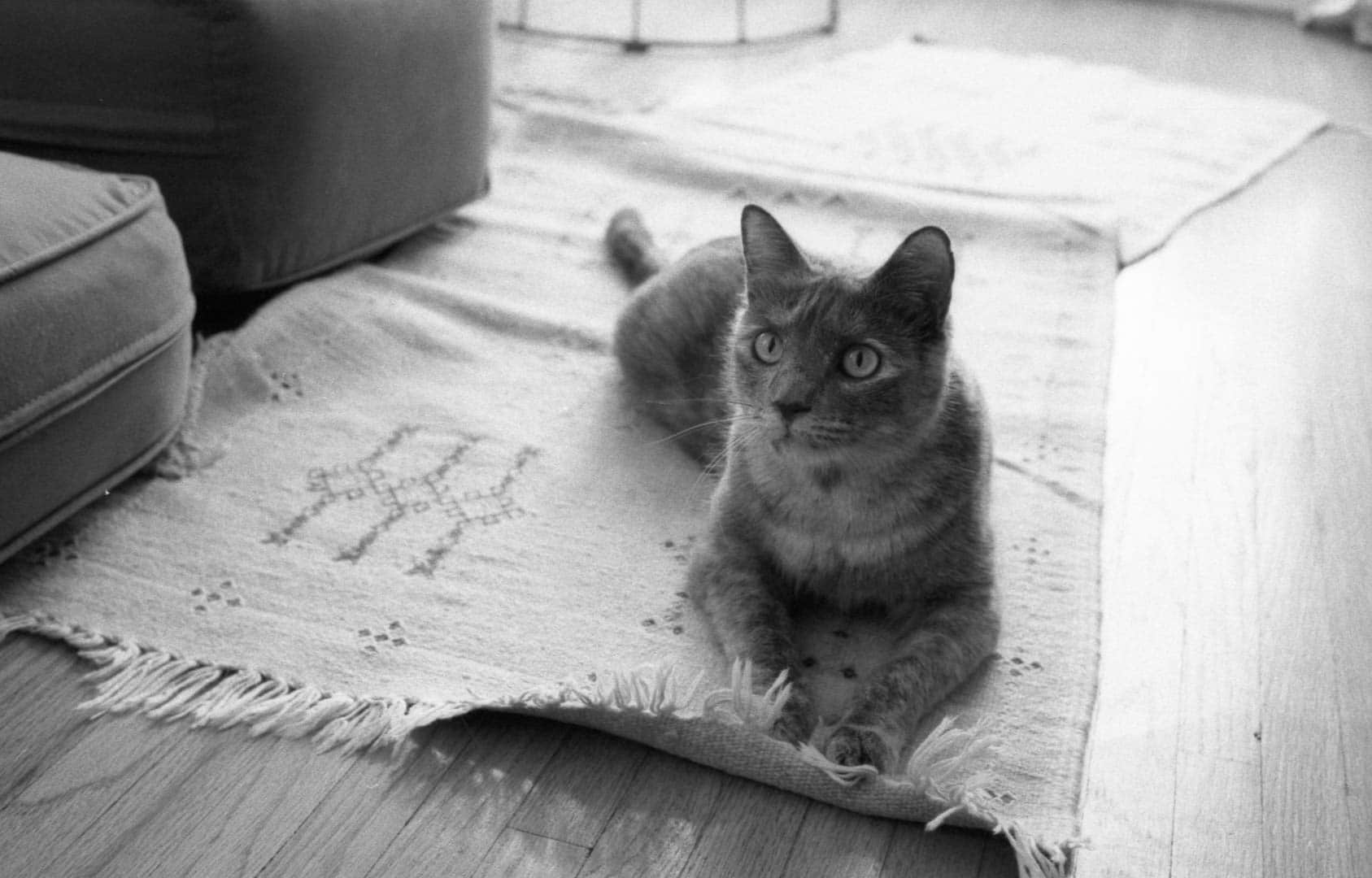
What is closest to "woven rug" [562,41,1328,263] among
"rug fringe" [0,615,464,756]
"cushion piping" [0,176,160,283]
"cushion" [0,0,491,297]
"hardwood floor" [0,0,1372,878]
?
"hardwood floor" [0,0,1372,878]

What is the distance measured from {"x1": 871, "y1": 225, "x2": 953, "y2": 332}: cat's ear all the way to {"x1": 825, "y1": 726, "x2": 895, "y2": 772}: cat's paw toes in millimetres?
473

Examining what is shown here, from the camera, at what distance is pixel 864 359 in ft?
5.04

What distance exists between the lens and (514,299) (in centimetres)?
263

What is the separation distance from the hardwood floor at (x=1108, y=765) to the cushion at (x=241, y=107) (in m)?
0.96

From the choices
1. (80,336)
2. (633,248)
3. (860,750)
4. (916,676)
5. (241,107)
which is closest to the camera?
(860,750)

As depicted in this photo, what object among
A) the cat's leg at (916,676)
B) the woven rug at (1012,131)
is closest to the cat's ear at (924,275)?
the cat's leg at (916,676)

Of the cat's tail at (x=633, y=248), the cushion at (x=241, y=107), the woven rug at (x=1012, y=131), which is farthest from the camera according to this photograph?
the woven rug at (x=1012, y=131)

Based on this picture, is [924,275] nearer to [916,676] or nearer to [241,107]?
[916,676]

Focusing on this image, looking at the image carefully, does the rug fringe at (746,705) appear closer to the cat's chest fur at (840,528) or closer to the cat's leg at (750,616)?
the cat's leg at (750,616)

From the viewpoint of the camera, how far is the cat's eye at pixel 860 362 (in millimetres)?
1531

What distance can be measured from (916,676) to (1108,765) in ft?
0.79

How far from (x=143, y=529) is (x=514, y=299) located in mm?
959

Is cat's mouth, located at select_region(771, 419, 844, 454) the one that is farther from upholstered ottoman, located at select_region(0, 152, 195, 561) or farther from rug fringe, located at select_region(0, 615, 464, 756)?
upholstered ottoman, located at select_region(0, 152, 195, 561)

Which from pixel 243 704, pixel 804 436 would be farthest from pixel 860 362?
pixel 243 704
